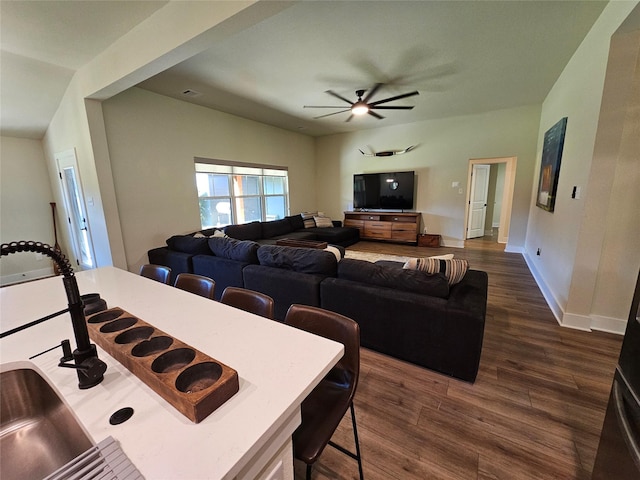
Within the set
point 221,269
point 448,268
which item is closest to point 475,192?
point 448,268

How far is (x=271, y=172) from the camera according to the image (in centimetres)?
614

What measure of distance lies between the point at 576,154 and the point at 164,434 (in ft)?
12.9

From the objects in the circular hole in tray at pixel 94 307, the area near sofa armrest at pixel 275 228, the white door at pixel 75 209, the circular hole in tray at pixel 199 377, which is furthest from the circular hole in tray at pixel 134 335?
the area near sofa armrest at pixel 275 228

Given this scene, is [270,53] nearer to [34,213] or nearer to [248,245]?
[248,245]

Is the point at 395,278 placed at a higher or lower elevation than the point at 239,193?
lower

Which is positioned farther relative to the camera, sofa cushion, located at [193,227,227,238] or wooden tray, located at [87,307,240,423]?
sofa cushion, located at [193,227,227,238]

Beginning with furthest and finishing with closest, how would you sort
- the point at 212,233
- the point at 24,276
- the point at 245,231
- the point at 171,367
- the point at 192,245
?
the point at 245,231, the point at 212,233, the point at 24,276, the point at 192,245, the point at 171,367

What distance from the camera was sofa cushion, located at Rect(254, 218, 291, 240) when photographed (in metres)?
5.50

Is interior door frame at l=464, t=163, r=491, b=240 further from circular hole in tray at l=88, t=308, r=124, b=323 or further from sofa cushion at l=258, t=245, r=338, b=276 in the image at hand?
circular hole in tray at l=88, t=308, r=124, b=323

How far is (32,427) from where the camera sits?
900 mm

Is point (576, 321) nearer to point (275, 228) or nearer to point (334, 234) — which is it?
point (334, 234)

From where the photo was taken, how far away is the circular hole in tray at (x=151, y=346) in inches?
32.7

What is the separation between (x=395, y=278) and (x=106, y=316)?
1780 mm

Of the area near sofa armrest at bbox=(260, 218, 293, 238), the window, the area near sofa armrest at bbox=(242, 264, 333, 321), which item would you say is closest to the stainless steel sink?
the area near sofa armrest at bbox=(242, 264, 333, 321)
